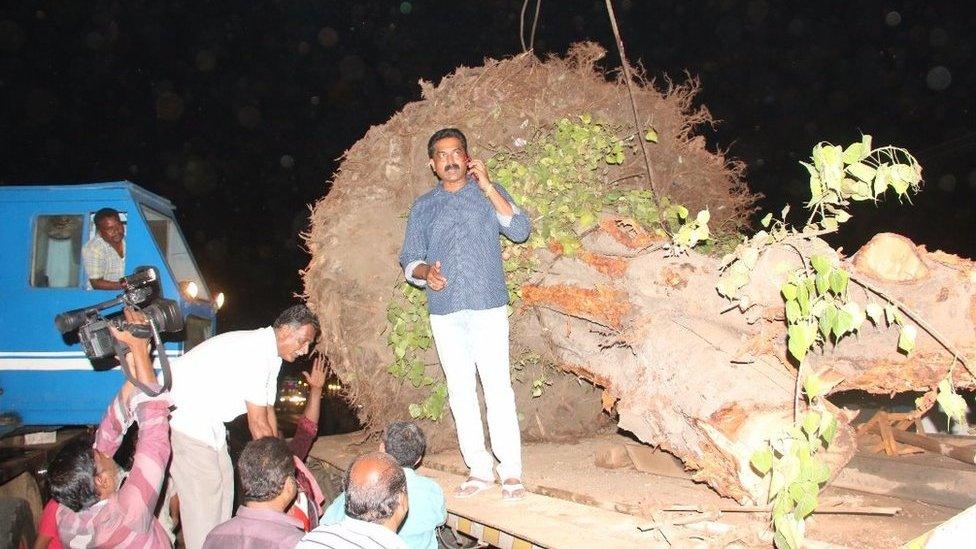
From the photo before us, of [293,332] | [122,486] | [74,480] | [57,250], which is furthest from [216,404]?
[57,250]

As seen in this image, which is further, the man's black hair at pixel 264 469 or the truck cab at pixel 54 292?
the truck cab at pixel 54 292

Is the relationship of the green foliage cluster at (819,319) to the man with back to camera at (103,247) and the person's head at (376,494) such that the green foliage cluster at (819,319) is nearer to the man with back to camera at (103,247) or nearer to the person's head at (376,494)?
the person's head at (376,494)

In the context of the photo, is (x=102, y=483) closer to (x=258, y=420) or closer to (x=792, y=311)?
(x=258, y=420)

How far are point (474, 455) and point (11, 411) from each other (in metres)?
5.04

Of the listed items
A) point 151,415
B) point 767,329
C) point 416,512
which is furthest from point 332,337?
point 767,329

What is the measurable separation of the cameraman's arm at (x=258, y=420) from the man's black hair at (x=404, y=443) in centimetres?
83

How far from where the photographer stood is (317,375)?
5270mm

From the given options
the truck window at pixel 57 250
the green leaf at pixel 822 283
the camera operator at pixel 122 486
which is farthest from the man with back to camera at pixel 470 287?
the truck window at pixel 57 250

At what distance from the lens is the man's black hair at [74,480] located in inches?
129

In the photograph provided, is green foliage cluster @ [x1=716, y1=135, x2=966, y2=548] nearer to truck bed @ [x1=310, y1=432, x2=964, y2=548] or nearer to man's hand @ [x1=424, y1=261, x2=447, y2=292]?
truck bed @ [x1=310, y1=432, x2=964, y2=548]

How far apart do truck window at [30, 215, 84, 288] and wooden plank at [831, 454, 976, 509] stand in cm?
690

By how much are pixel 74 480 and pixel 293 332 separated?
136 centimetres

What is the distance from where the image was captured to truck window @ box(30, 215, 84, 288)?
658 centimetres

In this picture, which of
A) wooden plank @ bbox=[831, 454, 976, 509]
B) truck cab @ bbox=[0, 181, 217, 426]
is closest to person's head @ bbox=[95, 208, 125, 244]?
truck cab @ bbox=[0, 181, 217, 426]
